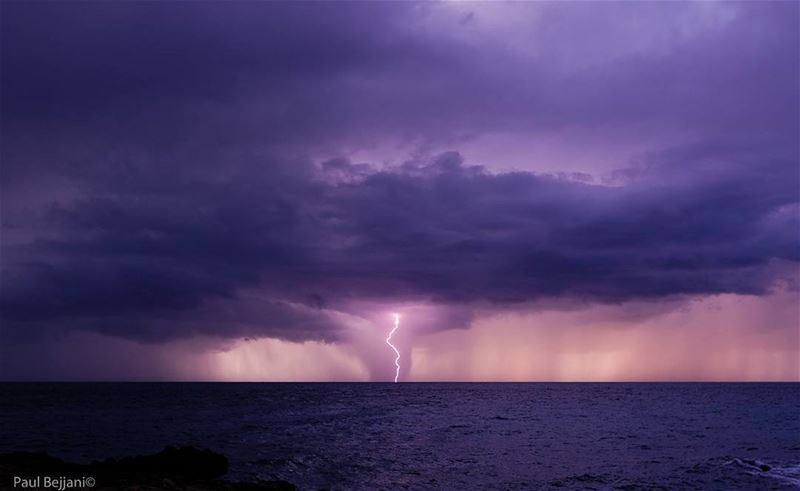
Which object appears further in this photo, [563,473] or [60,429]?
[60,429]

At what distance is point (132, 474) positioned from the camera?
35750mm

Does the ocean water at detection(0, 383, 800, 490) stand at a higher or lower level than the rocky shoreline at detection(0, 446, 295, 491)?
lower

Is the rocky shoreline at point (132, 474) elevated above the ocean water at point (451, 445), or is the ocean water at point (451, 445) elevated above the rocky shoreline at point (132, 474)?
the rocky shoreline at point (132, 474)

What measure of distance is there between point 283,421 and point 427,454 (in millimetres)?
36594

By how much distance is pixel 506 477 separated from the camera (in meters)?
44.6

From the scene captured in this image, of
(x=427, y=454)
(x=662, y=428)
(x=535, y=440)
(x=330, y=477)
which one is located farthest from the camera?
(x=662, y=428)

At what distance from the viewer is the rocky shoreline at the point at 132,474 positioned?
3038 centimetres

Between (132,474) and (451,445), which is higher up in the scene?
(132,474)

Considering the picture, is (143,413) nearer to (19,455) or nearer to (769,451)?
(19,455)

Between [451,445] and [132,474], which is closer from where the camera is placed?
[132,474]

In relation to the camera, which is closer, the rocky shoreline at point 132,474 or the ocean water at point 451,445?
the rocky shoreline at point 132,474

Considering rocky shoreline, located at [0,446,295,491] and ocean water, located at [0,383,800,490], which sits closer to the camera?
rocky shoreline, located at [0,446,295,491]

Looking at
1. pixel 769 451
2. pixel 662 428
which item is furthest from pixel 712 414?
pixel 769 451

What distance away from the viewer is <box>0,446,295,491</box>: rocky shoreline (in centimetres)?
3038
